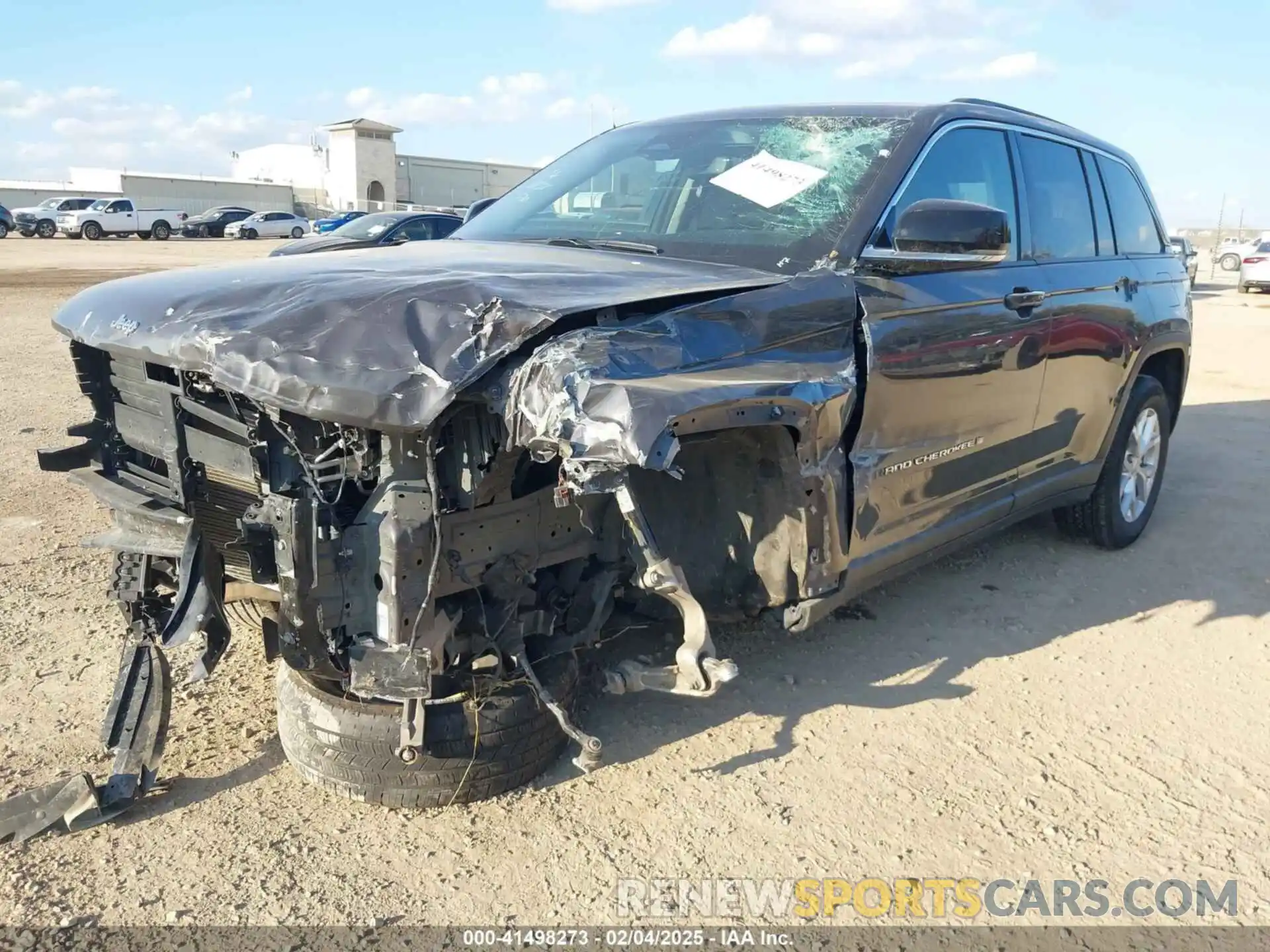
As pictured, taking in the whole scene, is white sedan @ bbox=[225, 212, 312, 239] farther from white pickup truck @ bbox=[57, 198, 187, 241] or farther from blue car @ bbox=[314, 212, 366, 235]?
blue car @ bbox=[314, 212, 366, 235]

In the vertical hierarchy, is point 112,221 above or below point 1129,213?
above

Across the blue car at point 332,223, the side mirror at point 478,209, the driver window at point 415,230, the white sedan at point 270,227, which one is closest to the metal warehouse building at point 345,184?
the white sedan at point 270,227

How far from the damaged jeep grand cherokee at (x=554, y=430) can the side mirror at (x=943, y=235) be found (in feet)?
0.04

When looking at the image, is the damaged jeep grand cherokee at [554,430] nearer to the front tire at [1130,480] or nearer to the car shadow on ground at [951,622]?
the car shadow on ground at [951,622]

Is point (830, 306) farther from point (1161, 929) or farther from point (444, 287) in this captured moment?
point (1161, 929)

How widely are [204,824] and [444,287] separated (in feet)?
5.28

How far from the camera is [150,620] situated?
125 inches

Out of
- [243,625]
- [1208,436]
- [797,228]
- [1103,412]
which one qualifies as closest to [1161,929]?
[797,228]

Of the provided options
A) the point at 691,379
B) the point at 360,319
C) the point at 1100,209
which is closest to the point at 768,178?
the point at 691,379

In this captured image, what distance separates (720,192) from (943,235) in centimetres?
92

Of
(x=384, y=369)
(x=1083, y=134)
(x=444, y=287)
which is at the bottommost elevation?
(x=384, y=369)

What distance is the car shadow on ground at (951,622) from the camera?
346cm

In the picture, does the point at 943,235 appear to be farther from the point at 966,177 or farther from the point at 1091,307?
the point at 1091,307

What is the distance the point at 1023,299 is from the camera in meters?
3.95
